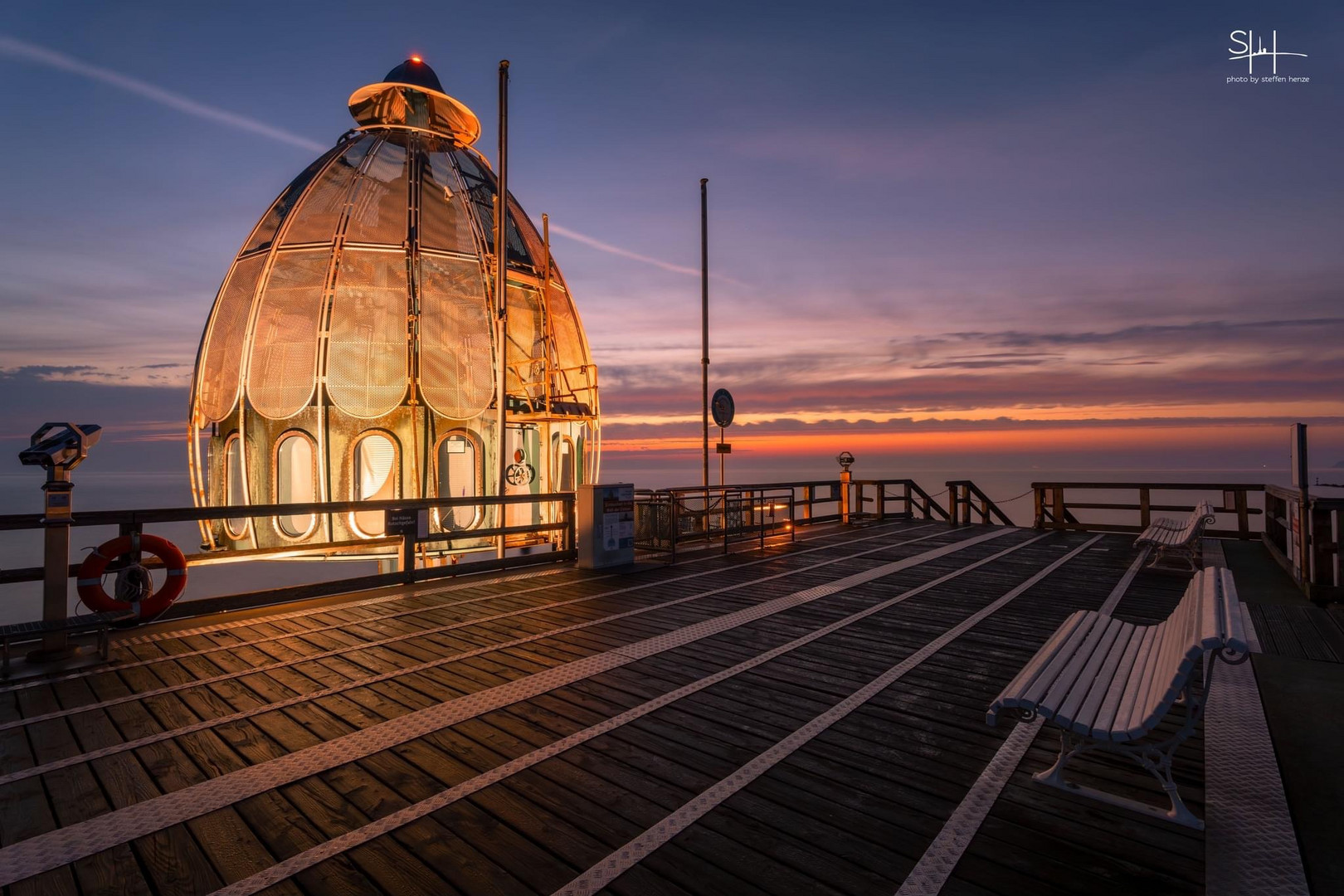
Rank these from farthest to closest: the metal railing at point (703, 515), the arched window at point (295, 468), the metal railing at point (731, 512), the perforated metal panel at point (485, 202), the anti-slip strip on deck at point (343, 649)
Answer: the perforated metal panel at point (485, 202), the arched window at point (295, 468), the metal railing at point (731, 512), the metal railing at point (703, 515), the anti-slip strip on deck at point (343, 649)

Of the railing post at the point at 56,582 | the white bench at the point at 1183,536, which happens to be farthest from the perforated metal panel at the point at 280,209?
the white bench at the point at 1183,536

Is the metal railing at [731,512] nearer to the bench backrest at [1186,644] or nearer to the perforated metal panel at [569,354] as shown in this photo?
the perforated metal panel at [569,354]

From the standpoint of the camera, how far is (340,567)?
3275 centimetres

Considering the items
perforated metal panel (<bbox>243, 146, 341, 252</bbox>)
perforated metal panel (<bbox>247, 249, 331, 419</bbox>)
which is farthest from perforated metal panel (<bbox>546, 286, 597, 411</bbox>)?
perforated metal panel (<bbox>243, 146, 341, 252</bbox>)

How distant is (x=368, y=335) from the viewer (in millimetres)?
18125

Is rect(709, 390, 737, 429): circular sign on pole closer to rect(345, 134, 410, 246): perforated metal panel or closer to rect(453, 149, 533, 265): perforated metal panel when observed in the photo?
rect(453, 149, 533, 265): perforated metal panel

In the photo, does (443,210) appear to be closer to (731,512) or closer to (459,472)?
(459,472)

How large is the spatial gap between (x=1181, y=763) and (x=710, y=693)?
2.88 m

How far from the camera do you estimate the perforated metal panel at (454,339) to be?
1853cm

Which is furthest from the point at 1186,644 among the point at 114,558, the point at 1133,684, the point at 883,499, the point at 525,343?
the point at 525,343

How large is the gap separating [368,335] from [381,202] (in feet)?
14.1

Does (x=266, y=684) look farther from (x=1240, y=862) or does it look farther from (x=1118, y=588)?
(x=1118, y=588)

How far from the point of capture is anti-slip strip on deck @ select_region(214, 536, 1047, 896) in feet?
8.99

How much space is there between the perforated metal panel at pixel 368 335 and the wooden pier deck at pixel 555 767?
11909 millimetres
